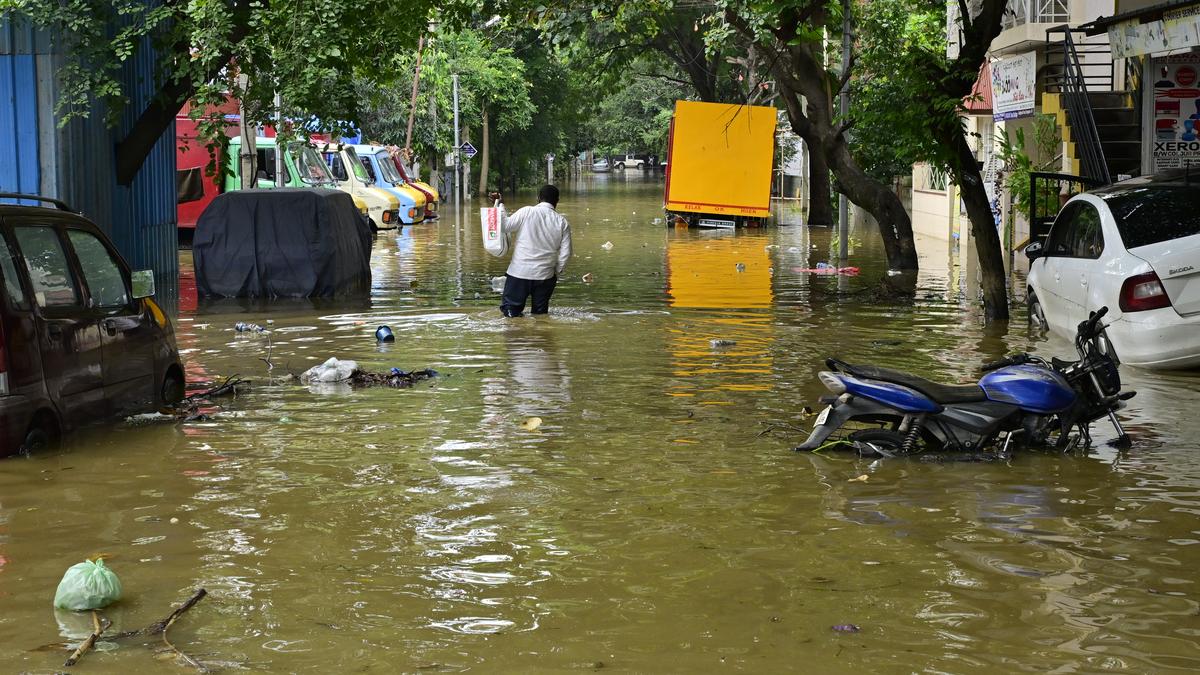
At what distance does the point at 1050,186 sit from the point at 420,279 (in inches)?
408

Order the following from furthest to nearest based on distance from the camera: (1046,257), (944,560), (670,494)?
1. (1046,257)
2. (670,494)
3. (944,560)

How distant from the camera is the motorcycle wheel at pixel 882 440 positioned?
874 centimetres

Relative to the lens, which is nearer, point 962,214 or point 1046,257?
point 1046,257

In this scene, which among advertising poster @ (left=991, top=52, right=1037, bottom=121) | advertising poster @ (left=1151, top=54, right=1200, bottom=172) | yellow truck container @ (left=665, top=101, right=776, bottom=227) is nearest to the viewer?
advertising poster @ (left=1151, top=54, right=1200, bottom=172)

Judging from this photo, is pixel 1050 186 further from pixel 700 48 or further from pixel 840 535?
pixel 700 48

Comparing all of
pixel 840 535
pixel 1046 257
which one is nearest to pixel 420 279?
pixel 1046 257

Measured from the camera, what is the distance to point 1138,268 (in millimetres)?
11641

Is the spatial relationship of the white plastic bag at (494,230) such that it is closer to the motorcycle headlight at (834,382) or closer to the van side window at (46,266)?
the van side window at (46,266)

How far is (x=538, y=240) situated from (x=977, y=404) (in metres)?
8.16

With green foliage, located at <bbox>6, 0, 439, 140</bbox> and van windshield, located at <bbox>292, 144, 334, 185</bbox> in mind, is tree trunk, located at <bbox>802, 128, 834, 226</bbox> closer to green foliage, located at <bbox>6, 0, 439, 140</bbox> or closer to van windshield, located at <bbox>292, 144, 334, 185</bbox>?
van windshield, located at <bbox>292, 144, 334, 185</bbox>

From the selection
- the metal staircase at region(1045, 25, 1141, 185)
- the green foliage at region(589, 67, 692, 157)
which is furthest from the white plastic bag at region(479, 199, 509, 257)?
the green foliage at region(589, 67, 692, 157)

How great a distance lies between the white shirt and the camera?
16.1 meters

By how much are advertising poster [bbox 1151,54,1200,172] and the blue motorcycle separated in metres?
13.4

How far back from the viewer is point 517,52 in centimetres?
6600
